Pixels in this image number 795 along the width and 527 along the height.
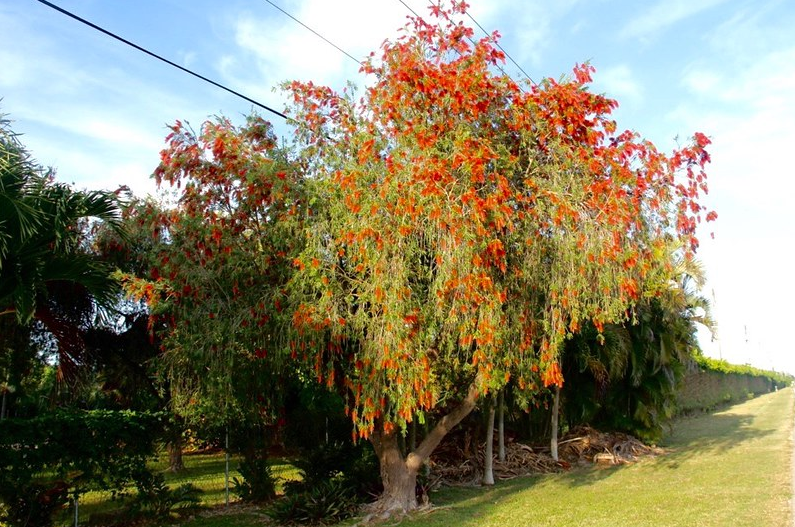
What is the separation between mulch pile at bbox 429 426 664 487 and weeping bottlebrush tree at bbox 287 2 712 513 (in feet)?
17.7

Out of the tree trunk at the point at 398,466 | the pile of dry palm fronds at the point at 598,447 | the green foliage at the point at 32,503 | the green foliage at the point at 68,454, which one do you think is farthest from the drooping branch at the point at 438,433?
the pile of dry palm fronds at the point at 598,447

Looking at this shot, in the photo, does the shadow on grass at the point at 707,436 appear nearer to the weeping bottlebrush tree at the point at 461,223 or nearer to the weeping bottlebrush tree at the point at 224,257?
the weeping bottlebrush tree at the point at 461,223

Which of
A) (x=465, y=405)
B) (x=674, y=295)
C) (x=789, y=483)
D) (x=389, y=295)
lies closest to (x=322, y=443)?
(x=465, y=405)

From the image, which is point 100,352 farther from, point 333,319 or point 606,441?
point 606,441

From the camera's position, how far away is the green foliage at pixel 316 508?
397 inches

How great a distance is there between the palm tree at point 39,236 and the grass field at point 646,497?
4.10 m

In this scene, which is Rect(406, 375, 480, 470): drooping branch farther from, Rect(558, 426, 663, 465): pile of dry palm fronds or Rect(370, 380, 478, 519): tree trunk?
Rect(558, 426, 663, 465): pile of dry palm fronds

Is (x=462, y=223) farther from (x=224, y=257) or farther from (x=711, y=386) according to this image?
(x=711, y=386)

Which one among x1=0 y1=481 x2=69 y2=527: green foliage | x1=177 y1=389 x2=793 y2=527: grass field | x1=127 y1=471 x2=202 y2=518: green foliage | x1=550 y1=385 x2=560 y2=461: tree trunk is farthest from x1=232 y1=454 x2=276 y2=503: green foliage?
A: x1=550 y1=385 x2=560 y2=461: tree trunk

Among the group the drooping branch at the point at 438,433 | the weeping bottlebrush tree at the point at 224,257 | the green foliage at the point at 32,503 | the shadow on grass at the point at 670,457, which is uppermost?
the weeping bottlebrush tree at the point at 224,257

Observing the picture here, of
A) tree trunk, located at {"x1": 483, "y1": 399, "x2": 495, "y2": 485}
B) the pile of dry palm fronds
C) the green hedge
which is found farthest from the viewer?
the green hedge

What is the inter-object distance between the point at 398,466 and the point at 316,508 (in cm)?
142

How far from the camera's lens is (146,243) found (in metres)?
12.3

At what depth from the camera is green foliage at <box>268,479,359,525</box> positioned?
1009cm
